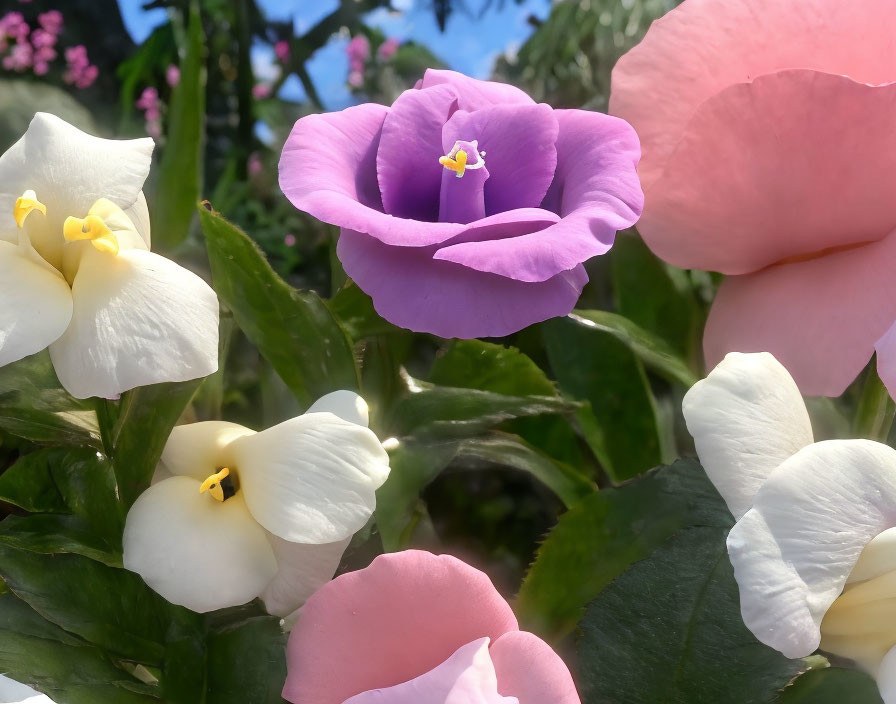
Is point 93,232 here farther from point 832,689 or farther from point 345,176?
point 832,689

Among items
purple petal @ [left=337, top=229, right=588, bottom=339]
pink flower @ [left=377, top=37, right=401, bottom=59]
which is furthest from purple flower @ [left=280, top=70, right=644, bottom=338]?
pink flower @ [left=377, top=37, right=401, bottom=59]

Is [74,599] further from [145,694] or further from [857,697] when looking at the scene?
[857,697]

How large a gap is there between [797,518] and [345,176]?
0.38ft

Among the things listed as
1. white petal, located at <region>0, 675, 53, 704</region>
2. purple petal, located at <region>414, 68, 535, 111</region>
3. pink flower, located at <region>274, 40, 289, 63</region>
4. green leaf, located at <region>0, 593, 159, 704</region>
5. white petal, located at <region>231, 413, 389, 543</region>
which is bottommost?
pink flower, located at <region>274, 40, 289, 63</region>

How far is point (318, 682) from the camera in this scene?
168 mm

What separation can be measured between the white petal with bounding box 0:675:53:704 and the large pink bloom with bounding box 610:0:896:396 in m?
0.16

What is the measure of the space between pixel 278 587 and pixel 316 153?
0.09 meters

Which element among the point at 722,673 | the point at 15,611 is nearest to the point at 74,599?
the point at 15,611

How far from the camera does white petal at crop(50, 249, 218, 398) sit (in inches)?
6.3


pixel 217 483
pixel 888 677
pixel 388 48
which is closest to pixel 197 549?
pixel 217 483

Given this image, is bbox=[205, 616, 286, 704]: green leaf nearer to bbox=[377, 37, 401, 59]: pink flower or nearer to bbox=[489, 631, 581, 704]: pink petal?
bbox=[489, 631, 581, 704]: pink petal

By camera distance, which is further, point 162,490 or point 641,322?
point 641,322

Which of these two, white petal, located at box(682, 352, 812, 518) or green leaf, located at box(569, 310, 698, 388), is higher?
white petal, located at box(682, 352, 812, 518)

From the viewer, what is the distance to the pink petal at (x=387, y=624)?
0.53 feet
